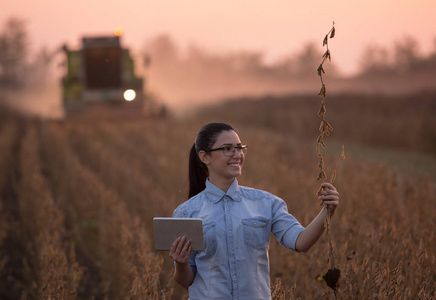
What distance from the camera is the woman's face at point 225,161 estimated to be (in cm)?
262

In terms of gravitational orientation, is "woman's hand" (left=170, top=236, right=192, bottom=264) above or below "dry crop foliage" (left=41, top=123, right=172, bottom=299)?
above

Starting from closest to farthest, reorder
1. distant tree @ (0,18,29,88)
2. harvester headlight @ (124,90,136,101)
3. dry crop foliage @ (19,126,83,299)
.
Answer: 1. dry crop foliage @ (19,126,83,299)
2. harvester headlight @ (124,90,136,101)
3. distant tree @ (0,18,29,88)

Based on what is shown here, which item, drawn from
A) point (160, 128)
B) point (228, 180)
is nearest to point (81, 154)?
point (160, 128)

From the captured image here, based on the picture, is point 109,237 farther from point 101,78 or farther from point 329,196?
point 101,78

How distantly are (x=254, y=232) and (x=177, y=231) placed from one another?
0.36 meters

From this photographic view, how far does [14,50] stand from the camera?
53.3 meters

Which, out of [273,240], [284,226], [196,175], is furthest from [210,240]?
[273,240]

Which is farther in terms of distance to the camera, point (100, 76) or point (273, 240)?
point (100, 76)

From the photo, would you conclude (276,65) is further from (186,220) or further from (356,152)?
(186,220)

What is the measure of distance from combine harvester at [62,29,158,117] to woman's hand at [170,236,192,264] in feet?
48.9

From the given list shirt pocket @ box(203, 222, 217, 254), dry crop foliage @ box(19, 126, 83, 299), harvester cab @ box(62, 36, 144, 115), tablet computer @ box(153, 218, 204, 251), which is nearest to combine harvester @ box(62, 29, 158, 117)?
harvester cab @ box(62, 36, 144, 115)

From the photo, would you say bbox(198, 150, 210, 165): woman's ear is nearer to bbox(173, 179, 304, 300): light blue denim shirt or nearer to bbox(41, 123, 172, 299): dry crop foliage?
bbox(173, 179, 304, 300): light blue denim shirt

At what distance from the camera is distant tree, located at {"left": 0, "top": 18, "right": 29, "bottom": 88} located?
52.2m

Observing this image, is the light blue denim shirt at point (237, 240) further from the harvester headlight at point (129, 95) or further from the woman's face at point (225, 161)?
the harvester headlight at point (129, 95)
